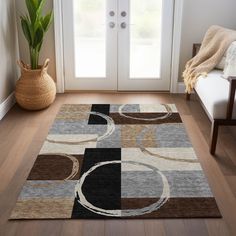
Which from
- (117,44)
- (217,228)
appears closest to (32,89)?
(117,44)

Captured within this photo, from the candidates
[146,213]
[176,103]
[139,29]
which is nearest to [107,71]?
[139,29]

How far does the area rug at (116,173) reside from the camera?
7.40 feet

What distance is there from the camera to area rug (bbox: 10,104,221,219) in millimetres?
2256

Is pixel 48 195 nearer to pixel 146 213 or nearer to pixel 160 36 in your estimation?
pixel 146 213

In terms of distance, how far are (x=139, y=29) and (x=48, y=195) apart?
2532 mm

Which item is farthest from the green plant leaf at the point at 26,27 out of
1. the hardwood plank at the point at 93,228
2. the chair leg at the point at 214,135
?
the hardwood plank at the point at 93,228

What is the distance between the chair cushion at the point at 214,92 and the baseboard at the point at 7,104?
1958 mm

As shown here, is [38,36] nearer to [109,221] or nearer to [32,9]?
[32,9]

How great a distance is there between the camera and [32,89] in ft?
12.6

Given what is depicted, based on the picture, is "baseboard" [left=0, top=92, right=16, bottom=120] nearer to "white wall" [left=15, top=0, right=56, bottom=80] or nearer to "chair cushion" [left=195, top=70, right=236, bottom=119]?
"white wall" [left=15, top=0, right=56, bottom=80]

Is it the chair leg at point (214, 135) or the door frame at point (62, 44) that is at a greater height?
the door frame at point (62, 44)

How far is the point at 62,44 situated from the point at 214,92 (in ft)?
6.61

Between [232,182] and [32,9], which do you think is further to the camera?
[32,9]

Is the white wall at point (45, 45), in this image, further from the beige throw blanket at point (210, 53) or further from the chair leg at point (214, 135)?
the chair leg at point (214, 135)
